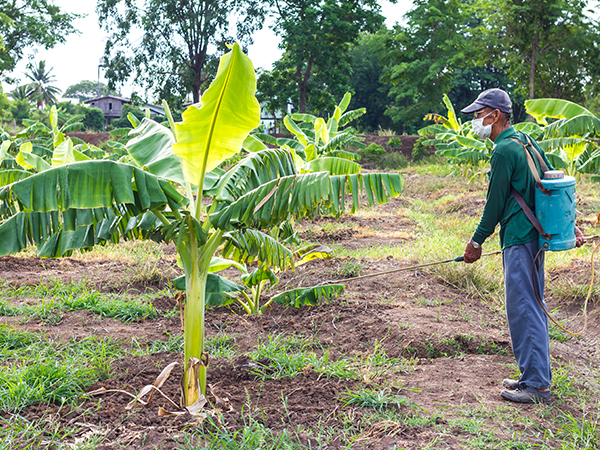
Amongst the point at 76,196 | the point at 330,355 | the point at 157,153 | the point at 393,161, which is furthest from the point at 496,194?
the point at 393,161

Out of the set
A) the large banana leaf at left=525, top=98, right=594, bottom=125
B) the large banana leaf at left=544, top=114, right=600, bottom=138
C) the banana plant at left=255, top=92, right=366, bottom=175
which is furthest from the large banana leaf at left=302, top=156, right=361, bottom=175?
the large banana leaf at left=525, top=98, right=594, bottom=125

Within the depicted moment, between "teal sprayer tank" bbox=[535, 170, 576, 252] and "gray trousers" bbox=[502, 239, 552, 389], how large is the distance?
0.15m

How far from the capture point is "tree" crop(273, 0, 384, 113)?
24297mm

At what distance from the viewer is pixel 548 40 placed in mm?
22141

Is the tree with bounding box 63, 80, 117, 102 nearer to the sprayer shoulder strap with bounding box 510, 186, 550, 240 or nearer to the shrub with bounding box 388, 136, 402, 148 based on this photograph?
the shrub with bounding box 388, 136, 402, 148

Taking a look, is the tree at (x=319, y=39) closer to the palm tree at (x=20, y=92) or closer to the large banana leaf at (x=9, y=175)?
the large banana leaf at (x=9, y=175)

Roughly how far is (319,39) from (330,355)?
76.0 feet

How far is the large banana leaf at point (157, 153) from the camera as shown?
3332 mm

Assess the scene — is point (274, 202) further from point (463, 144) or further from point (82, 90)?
point (82, 90)

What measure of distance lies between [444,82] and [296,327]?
28.0 meters

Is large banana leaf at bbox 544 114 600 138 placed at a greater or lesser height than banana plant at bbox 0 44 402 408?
greater

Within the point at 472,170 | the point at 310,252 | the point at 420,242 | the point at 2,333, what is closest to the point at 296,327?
the point at 310,252

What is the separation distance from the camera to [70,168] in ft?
8.66

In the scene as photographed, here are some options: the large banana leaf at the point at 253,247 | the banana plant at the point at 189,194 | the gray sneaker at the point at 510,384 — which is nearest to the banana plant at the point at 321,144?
the large banana leaf at the point at 253,247
